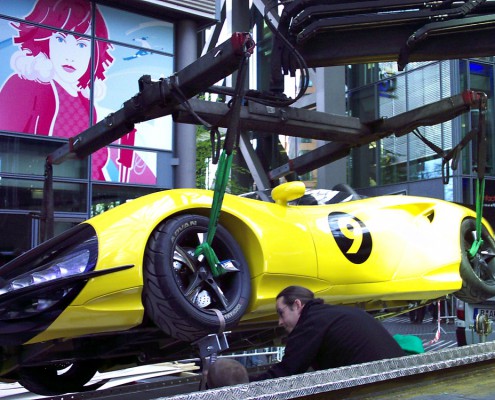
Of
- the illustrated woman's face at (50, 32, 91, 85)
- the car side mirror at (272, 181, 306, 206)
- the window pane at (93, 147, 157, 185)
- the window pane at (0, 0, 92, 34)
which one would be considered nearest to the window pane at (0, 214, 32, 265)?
the window pane at (93, 147, 157, 185)

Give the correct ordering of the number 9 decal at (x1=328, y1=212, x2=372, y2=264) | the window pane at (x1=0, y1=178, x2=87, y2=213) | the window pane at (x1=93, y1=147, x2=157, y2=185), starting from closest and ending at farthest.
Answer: the number 9 decal at (x1=328, y1=212, x2=372, y2=264), the window pane at (x1=0, y1=178, x2=87, y2=213), the window pane at (x1=93, y1=147, x2=157, y2=185)

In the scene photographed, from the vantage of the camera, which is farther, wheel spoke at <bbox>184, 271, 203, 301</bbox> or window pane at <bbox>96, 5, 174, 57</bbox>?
window pane at <bbox>96, 5, 174, 57</bbox>

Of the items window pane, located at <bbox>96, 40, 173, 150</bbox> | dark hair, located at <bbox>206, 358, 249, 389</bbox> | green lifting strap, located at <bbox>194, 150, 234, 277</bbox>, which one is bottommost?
dark hair, located at <bbox>206, 358, 249, 389</bbox>

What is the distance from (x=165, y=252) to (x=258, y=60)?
777 inches

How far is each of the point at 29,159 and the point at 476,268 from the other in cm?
988

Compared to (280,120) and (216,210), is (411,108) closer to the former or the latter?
(280,120)

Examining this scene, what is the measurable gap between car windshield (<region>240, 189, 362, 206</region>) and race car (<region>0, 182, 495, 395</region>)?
1 centimetres

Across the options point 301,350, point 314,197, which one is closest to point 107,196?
point 314,197

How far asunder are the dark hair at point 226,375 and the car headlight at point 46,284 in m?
0.85

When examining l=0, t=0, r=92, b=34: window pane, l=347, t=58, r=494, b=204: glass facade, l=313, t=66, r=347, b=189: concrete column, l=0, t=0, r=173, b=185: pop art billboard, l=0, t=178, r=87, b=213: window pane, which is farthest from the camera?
l=347, t=58, r=494, b=204: glass facade

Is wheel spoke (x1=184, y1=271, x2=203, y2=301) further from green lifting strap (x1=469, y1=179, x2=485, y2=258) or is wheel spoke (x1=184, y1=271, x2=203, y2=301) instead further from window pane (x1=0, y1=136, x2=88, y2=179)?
window pane (x1=0, y1=136, x2=88, y2=179)

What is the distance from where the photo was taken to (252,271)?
3689 millimetres

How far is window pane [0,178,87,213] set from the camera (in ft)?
39.8

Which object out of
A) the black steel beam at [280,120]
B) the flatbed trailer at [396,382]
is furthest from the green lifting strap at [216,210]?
the flatbed trailer at [396,382]
